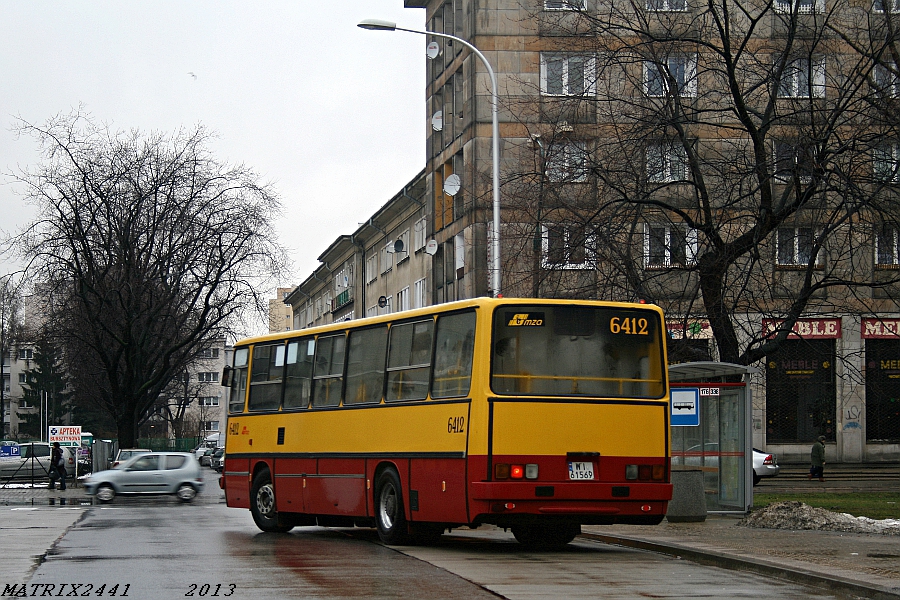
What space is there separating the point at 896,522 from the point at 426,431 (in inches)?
258

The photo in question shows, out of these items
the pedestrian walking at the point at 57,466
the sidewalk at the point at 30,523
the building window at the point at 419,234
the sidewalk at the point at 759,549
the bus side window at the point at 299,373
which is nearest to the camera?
the sidewalk at the point at 759,549

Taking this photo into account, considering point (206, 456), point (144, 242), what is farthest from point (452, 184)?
point (206, 456)

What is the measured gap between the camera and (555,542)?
674 inches

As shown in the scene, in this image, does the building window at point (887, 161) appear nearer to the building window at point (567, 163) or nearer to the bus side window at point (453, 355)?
the building window at point (567, 163)

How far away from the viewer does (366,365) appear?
1753cm

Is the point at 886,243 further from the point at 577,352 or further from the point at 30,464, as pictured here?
the point at 30,464

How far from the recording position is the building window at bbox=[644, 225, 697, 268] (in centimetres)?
2191

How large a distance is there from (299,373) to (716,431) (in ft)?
24.7

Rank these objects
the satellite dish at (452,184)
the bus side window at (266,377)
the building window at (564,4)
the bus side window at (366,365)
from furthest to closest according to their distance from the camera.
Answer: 1. the satellite dish at (452,184)
2. the building window at (564,4)
3. the bus side window at (266,377)
4. the bus side window at (366,365)

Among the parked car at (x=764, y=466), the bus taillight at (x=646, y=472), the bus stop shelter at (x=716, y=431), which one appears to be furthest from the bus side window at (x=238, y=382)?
the parked car at (x=764, y=466)

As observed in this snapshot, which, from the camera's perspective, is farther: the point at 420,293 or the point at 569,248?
the point at 420,293

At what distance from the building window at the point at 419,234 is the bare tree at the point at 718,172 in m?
33.3

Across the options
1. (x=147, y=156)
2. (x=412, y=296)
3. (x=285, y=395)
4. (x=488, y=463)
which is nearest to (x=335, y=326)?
(x=285, y=395)

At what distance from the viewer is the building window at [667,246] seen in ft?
71.9
